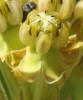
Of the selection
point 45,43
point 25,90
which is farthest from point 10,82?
point 45,43

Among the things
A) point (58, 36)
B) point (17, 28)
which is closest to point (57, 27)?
point (58, 36)

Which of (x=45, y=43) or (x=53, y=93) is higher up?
(x=45, y=43)

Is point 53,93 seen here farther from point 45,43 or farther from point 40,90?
point 45,43

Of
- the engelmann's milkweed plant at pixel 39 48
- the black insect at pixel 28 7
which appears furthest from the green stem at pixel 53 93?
the black insect at pixel 28 7

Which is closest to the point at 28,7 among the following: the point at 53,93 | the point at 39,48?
the point at 39,48

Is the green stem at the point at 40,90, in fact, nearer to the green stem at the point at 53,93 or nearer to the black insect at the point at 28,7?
the green stem at the point at 53,93

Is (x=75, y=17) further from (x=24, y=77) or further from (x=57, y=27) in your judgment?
(x=24, y=77)
